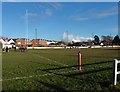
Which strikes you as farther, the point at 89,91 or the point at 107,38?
the point at 107,38

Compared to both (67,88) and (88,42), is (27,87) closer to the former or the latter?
(67,88)

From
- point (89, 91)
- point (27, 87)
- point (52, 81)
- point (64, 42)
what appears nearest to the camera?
point (89, 91)

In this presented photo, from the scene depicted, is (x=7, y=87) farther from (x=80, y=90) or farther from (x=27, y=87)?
(x=80, y=90)

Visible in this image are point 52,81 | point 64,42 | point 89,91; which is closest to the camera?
point 89,91

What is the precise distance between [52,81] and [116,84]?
283cm

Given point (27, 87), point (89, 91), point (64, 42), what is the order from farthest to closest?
point (64, 42)
point (27, 87)
point (89, 91)

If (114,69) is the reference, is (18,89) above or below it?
below

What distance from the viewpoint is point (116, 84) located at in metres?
10.8

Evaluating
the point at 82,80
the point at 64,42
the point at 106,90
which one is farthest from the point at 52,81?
the point at 64,42

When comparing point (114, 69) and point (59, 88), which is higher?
point (114, 69)

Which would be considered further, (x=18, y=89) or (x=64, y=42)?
(x=64, y=42)

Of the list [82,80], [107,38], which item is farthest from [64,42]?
[82,80]

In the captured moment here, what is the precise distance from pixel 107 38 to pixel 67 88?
173 metres

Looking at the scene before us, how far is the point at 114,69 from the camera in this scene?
10844mm
